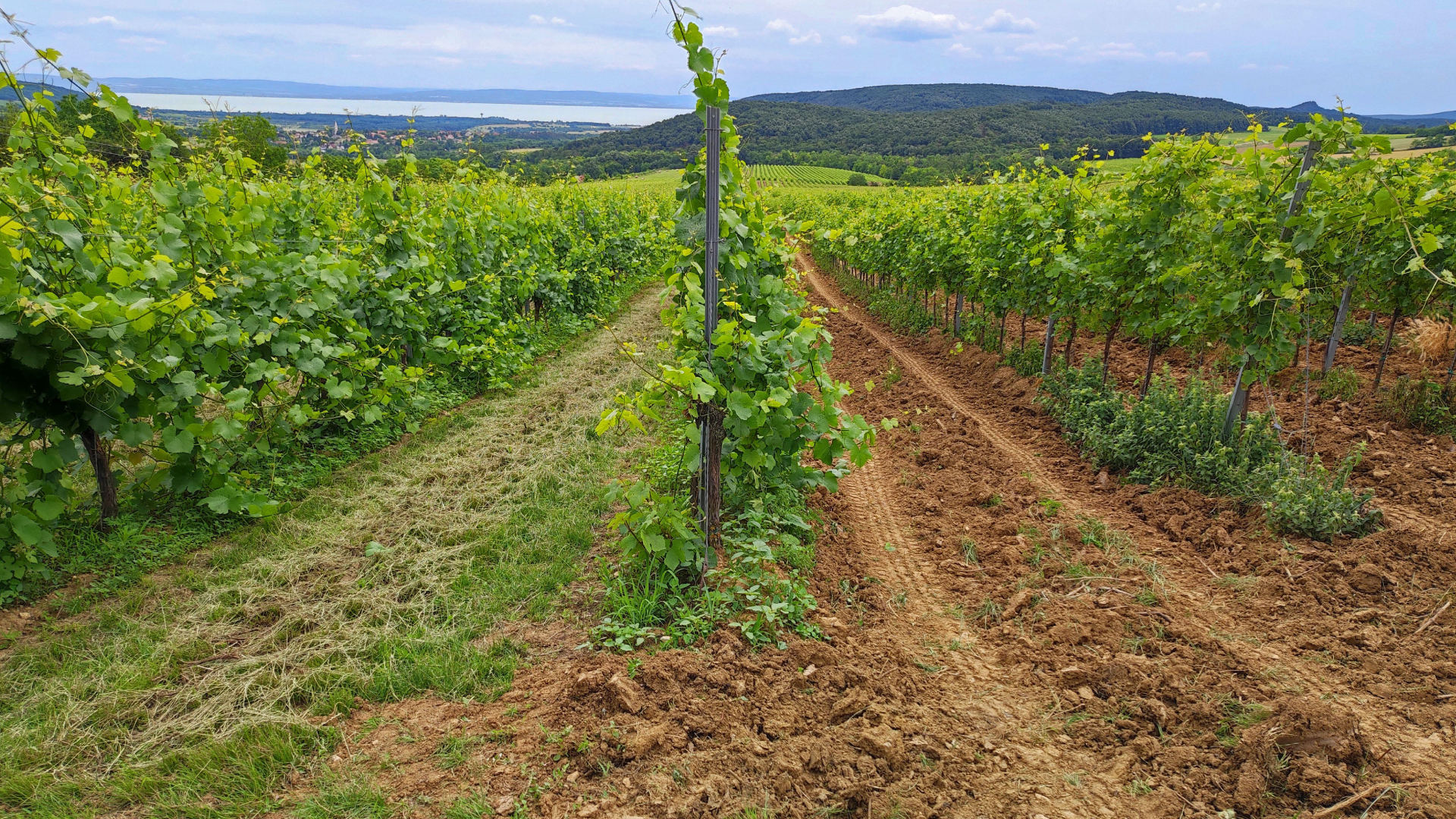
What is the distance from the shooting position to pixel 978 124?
85.4m

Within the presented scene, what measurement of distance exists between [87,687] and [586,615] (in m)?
2.36

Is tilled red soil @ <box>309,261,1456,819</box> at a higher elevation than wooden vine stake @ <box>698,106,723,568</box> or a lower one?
lower

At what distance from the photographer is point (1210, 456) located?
5.35 meters

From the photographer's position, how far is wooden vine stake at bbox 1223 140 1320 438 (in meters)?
4.92

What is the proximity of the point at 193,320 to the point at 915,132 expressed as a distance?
91705mm

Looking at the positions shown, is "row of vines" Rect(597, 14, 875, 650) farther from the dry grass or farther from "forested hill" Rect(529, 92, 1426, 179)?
"forested hill" Rect(529, 92, 1426, 179)

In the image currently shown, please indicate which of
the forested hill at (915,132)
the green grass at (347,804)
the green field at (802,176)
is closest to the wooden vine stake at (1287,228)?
the green grass at (347,804)

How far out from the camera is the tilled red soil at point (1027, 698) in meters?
2.64

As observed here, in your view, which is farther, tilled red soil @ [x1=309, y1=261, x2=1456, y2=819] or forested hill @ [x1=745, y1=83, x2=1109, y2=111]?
forested hill @ [x1=745, y1=83, x2=1109, y2=111]

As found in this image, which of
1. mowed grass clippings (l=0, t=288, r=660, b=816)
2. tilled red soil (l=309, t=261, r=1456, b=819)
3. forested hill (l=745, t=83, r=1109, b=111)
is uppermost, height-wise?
forested hill (l=745, t=83, r=1109, b=111)

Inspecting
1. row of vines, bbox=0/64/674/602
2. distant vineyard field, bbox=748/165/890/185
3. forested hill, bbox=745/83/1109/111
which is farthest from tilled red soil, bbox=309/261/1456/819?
forested hill, bbox=745/83/1109/111

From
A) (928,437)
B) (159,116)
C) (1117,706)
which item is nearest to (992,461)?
(928,437)

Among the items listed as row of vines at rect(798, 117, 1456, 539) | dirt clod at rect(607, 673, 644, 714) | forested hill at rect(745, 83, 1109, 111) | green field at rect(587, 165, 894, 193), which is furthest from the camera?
forested hill at rect(745, 83, 1109, 111)

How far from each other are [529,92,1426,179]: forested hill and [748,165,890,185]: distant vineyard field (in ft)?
4.81
